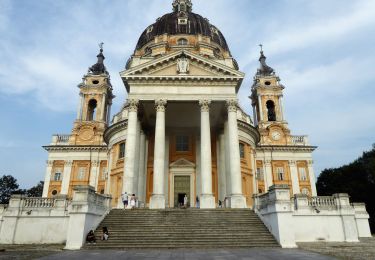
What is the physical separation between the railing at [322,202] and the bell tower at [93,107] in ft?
104

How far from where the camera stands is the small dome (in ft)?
140

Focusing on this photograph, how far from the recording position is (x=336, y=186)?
167ft

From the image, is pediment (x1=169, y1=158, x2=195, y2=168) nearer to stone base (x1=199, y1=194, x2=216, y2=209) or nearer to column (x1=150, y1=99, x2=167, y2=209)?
column (x1=150, y1=99, x2=167, y2=209)

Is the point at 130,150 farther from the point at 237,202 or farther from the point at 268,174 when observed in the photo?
the point at 268,174

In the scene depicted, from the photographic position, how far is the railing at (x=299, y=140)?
43312 millimetres

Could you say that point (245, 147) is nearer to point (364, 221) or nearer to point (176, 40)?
point (364, 221)

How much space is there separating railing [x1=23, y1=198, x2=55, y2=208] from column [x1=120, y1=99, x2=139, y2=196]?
16.0ft

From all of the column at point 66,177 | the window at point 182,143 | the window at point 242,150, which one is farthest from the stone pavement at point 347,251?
the column at point 66,177

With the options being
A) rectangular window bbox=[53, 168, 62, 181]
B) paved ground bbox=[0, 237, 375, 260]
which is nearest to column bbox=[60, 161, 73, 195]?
rectangular window bbox=[53, 168, 62, 181]

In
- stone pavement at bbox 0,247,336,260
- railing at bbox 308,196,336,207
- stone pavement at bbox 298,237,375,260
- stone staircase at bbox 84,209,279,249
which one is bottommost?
stone pavement at bbox 0,247,336,260

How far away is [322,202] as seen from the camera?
18.4 m

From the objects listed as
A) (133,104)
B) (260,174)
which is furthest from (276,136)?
(133,104)

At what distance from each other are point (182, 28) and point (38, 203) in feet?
105

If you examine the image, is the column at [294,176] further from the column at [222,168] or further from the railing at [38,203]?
the railing at [38,203]
